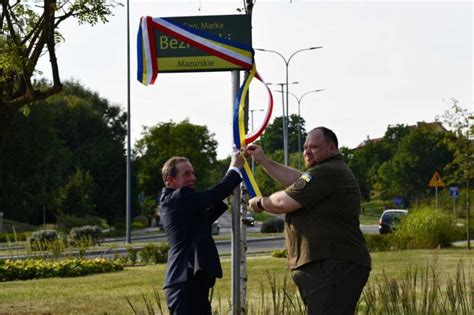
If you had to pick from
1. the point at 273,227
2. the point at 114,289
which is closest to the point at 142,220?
the point at 273,227

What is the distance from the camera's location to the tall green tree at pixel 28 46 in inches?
361

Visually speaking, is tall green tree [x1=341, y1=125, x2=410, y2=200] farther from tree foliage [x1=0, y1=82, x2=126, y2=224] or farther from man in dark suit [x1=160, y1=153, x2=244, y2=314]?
man in dark suit [x1=160, y1=153, x2=244, y2=314]

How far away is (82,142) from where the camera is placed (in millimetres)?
62875

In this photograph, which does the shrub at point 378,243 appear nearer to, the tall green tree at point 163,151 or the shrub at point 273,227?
the shrub at point 273,227

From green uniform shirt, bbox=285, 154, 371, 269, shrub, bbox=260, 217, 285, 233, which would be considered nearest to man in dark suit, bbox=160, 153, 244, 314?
green uniform shirt, bbox=285, 154, 371, 269

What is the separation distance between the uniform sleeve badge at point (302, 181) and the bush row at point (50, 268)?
13.0 m

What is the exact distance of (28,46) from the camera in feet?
31.9

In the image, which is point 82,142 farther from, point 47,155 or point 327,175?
point 327,175

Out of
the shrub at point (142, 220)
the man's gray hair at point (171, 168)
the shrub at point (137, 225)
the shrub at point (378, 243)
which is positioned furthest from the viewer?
the shrub at point (142, 220)

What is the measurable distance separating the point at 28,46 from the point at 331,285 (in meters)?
5.47

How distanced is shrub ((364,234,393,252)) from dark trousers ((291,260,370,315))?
19.3m

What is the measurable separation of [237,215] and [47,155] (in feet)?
159

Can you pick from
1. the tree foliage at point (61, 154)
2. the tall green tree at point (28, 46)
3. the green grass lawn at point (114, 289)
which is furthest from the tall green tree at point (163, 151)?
the tall green tree at point (28, 46)

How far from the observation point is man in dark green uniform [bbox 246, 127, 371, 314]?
556 cm
